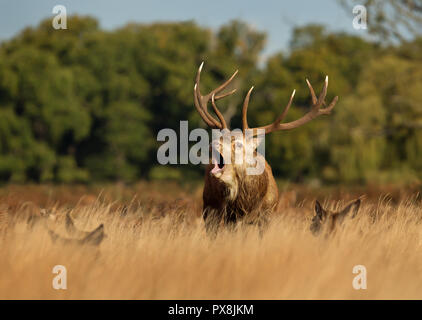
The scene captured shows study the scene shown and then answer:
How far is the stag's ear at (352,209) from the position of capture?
6224 mm

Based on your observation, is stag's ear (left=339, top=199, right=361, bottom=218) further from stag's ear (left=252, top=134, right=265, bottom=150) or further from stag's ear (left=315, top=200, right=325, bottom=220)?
stag's ear (left=252, top=134, right=265, bottom=150)

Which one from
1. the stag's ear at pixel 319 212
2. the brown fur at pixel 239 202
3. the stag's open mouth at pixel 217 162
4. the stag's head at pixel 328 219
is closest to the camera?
the stag's head at pixel 328 219

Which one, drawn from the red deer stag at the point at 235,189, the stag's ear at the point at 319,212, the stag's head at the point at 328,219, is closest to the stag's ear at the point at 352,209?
the stag's head at the point at 328,219

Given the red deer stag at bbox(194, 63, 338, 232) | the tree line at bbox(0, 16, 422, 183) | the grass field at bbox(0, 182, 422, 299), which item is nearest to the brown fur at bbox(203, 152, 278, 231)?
the red deer stag at bbox(194, 63, 338, 232)

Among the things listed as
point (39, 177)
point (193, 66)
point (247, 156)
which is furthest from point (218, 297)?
point (193, 66)

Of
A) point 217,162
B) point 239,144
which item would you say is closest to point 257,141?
point 239,144

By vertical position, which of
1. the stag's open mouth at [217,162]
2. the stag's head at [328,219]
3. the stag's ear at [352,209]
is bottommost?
the stag's head at [328,219]

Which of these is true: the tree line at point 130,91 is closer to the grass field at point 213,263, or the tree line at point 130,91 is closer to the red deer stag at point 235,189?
the red deer stag at point 235,189

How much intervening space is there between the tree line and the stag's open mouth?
83.9 ft

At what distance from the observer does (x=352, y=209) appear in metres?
6.32

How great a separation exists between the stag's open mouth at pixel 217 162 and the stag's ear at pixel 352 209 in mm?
1326
